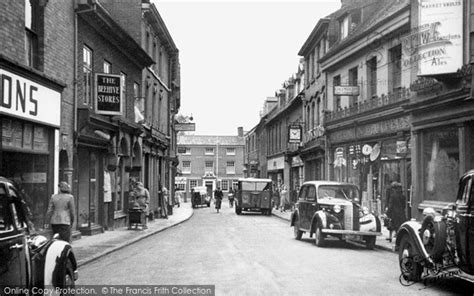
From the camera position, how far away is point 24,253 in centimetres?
616

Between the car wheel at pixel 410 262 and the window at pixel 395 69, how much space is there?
39.9ft

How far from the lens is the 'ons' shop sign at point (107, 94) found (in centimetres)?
1833

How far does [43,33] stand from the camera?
46.6ft

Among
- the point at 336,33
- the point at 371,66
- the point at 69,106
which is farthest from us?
the point at 336,33

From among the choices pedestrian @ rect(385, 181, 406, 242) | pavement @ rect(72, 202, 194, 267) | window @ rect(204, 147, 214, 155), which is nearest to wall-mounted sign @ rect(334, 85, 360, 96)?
pedestrian @ rect(385, 181, 406, 242)

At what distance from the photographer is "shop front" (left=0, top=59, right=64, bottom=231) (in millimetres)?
11594

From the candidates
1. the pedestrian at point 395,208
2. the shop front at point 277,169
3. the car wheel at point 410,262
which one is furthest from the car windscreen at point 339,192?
the shop front at point 277,169

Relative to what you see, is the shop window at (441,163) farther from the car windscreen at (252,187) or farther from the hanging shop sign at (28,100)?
the car windscreen at (252,187)

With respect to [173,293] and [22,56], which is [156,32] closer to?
[22,56]

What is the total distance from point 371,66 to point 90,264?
16.0 m

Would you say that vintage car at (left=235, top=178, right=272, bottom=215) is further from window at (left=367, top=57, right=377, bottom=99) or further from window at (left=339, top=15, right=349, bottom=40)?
window at (left=367, top=57, right=377, bottom=99)

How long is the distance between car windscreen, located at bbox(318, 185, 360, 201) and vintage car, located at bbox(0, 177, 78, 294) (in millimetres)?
10564

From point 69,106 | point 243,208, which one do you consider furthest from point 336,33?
point 69,106

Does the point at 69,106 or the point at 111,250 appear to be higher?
the point at 69,106
